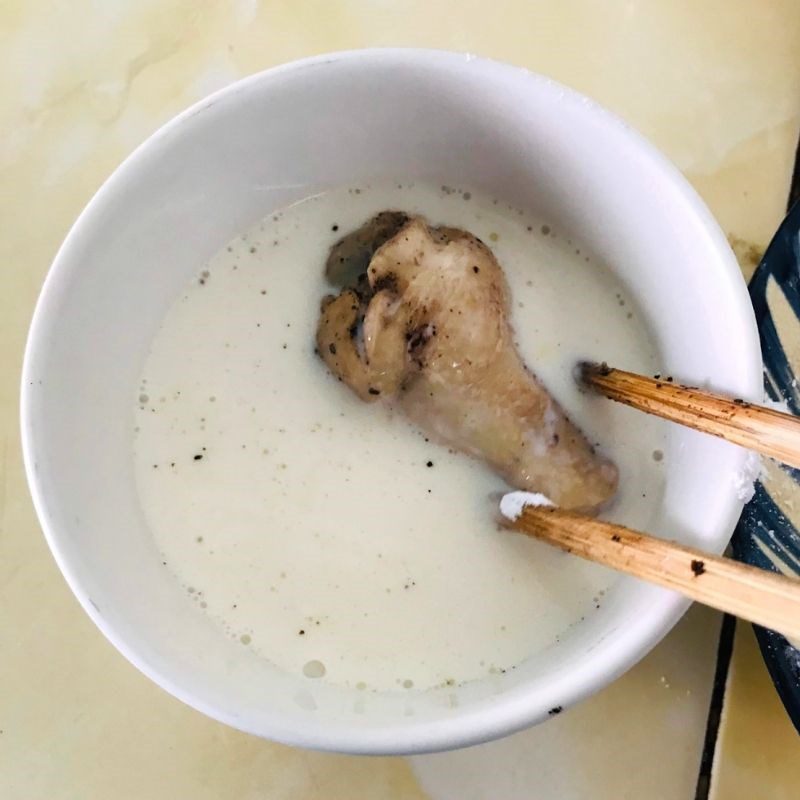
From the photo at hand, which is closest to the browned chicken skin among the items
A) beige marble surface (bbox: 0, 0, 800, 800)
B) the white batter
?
the white batter

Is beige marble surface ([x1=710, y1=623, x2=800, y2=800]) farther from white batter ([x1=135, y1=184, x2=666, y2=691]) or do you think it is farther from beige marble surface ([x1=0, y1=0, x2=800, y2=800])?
white batter ([x1=135, y1=184, x2=666, y2=691])

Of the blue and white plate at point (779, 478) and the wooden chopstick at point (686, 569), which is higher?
the blue and white plate at point (779, 478)

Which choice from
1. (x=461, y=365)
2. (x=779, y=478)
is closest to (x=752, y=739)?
(x=779, y=478)

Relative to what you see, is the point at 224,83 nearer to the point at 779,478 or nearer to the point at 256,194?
the point at 256,194

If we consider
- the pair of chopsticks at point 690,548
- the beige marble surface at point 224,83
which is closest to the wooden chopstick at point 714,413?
the pair of chopsticks at point 690,548

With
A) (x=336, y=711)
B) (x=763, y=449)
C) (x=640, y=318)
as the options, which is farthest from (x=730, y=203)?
(x=336, y=711)

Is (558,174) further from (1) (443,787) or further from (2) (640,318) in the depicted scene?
Result: (1) (443,787)

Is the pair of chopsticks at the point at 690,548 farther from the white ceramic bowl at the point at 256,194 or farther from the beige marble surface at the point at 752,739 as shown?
the beige marble surface at the point at 752,739
